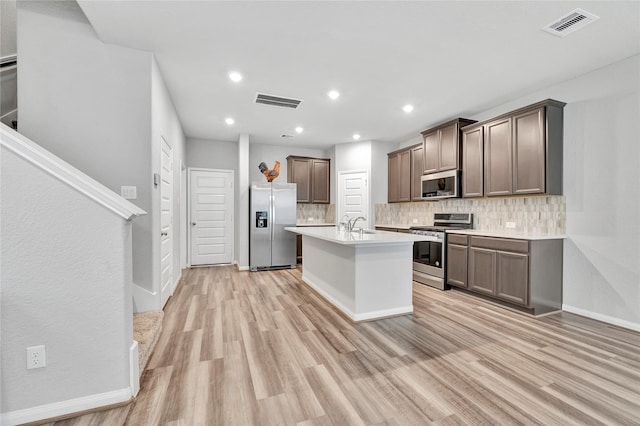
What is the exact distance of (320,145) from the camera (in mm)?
6777

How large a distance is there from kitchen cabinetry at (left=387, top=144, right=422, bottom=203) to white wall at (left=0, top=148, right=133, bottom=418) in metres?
4.83

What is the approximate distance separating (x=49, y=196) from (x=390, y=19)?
2643mm

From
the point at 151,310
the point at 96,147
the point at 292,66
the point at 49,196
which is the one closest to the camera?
the point at 49,196

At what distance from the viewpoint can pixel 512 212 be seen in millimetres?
4016

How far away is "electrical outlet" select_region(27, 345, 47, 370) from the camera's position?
154cm

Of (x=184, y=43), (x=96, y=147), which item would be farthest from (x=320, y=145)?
(x=96, y=147)

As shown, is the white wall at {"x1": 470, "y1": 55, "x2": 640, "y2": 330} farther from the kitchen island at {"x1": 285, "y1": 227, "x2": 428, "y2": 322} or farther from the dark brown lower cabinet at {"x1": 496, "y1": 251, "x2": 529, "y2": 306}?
the kitchen island at {"x1": 285, "y1": 227, "x2": 428, "y2": 322}

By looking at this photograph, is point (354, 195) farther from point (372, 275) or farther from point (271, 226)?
point (372, 275)

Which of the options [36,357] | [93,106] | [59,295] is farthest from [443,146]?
[36,357]

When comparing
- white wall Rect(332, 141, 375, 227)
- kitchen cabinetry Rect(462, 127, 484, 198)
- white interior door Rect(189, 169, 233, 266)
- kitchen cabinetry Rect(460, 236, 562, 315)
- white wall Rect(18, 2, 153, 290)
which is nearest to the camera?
white wall Rect(18, 2, 153, 290)

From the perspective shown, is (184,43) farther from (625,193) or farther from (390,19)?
(625,193)

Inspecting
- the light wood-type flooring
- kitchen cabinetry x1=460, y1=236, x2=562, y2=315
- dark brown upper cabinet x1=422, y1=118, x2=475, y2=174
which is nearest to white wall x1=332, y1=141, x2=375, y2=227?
dark brown upper cabinet x1=422, y1=118, x2=475, y2=174

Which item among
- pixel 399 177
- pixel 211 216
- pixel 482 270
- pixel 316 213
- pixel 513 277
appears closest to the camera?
pixel 513 277

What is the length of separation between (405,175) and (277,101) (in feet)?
9.76
